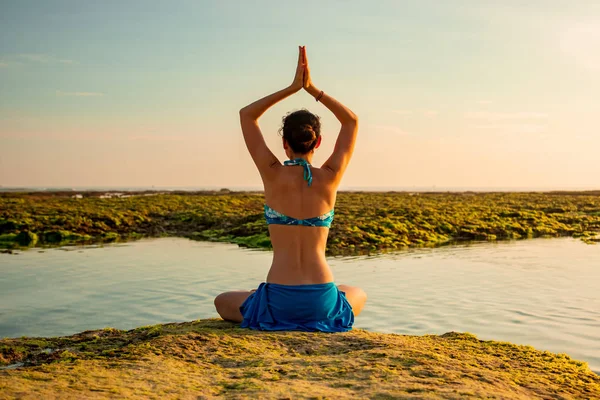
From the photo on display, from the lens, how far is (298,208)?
18.5 feet

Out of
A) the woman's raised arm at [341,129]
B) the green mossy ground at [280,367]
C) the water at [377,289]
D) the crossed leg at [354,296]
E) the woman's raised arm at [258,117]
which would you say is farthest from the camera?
the water at [377,289]

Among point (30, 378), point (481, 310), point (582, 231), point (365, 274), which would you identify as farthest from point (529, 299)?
point (582, 231)

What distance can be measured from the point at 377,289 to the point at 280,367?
6561 millimetres

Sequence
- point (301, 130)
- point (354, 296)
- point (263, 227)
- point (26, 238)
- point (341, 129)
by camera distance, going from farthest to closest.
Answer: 1. point (263, 227)
2. point (26, 238)
3. point (354, 296)
4. point (341, 129)
5. point (301, 130)

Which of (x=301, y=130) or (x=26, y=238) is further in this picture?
(x=26, y=238)

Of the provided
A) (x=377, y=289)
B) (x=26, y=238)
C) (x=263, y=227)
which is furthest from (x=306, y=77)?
(x=26, y=238)

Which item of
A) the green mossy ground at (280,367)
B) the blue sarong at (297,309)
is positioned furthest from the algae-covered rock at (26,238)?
the blue sarong at (297,309)

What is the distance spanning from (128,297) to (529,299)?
721cm

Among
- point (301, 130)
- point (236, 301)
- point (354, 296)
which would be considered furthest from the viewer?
point (354, 296)

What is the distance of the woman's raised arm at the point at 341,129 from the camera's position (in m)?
5.80

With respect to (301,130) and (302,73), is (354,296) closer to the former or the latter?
(301,130)

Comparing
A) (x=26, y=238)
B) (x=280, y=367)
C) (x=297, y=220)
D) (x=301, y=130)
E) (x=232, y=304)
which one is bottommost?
(x=26, y=238)

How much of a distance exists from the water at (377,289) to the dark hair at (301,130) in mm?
3383

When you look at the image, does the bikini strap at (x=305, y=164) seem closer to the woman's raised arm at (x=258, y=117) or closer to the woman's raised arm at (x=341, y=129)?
the woman's raised arm at (x=258, y=117)
